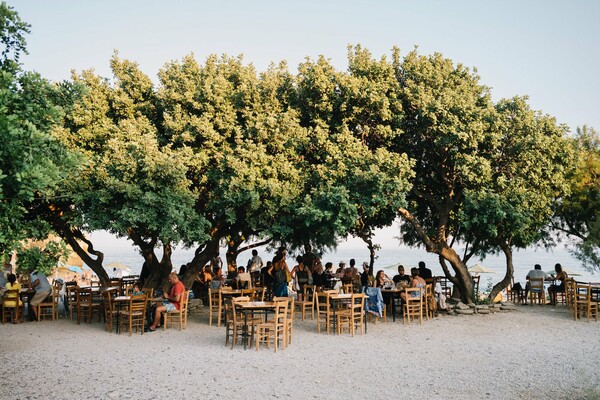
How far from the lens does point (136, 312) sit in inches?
560

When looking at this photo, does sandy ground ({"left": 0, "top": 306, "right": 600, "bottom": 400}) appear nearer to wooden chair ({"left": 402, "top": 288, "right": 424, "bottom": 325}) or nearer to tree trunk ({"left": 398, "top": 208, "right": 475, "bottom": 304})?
wooden chair ({"left": 402, "top": 288, "right": 424, "bottom": 325})

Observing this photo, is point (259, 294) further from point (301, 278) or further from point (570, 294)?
point (570, 294)

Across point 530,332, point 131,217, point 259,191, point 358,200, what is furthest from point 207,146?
point 530,332

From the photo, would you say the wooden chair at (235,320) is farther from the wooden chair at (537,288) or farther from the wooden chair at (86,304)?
the wooden chair at (537,288)

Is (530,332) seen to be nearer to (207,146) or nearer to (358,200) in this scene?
(358,200)

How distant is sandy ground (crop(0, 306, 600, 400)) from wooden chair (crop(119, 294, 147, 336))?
0.50 metres

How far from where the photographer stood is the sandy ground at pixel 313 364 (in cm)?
852

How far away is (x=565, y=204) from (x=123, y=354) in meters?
17.5

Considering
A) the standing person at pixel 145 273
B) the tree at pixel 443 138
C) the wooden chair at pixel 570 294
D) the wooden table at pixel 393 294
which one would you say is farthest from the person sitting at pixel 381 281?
the standing person at pixel 145 273

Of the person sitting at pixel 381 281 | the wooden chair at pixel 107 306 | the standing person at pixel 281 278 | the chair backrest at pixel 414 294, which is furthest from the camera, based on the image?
the person sitting at pixel 381 281

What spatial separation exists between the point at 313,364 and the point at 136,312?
6175 mm

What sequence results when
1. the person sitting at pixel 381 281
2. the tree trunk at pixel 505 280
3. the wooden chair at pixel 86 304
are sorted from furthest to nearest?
the tree trunk at pixel 505 280
the person sitting at pixel 381 281
the wooden chair at pixel 86 304

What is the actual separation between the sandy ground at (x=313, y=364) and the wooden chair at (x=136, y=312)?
50 centimetres

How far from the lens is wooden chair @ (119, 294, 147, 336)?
13836mm
